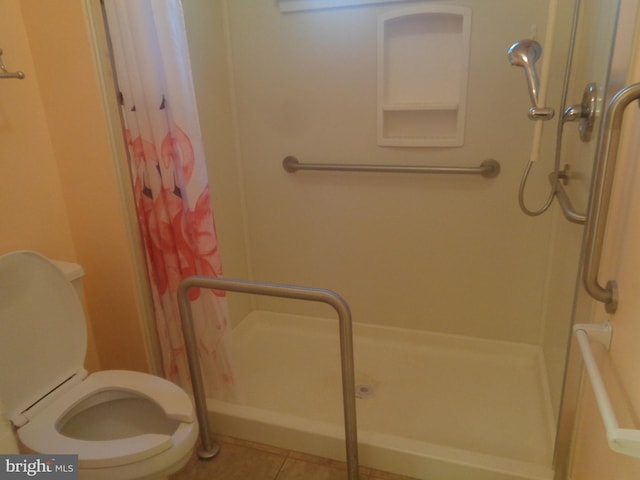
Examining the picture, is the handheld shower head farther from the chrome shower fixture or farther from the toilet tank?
the toilet tank

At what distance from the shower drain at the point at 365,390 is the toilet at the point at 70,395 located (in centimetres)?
85

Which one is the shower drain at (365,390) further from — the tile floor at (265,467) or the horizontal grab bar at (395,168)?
the horizontal grab bar at (395,168)

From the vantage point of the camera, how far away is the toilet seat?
1175mm

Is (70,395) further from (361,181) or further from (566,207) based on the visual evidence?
(566,207)

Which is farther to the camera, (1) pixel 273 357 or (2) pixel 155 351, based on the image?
(1) pixel 273 357

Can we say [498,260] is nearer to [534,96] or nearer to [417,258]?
[417,258]

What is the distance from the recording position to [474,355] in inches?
86.8

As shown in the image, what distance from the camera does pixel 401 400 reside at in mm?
1932

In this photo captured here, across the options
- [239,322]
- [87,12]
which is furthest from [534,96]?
[239,322]

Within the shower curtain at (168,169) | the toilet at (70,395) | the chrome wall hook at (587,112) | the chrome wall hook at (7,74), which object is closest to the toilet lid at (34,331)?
the toilet at (70,395)

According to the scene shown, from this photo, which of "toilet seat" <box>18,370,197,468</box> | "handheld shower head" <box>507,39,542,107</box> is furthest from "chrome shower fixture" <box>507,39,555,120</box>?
"toilet seat" <box>18,370,197,468</box>

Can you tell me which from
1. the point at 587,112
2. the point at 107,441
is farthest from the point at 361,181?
the point at 107,441

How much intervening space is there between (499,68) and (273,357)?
1.66m
